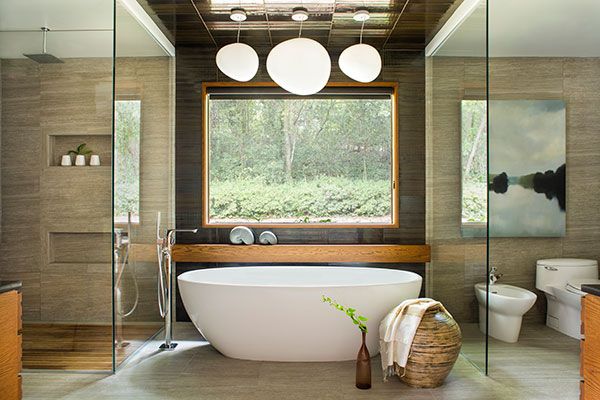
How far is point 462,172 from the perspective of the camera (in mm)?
3631

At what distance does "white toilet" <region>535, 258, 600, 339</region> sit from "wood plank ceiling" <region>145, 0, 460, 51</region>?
2330 mm

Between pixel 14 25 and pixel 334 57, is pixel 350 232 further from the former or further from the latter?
pixel 14 25

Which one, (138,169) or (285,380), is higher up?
(138,169)

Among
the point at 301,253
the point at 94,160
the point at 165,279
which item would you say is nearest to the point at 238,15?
the point at 94,160

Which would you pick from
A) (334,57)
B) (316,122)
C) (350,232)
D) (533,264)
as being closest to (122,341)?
(350,232)

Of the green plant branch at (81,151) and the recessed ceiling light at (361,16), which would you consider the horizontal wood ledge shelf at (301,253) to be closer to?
the green plant branch at (81,151)

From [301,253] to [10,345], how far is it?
260 cm

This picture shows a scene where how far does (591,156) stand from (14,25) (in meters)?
4.93

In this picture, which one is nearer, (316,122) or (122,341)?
(122,341)

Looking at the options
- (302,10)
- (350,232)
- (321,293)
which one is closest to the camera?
(321,293)

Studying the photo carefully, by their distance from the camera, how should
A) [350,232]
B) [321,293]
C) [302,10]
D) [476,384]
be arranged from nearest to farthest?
1. [476,384]
2. [321,293]
3. [302,10]
4. [350,232]

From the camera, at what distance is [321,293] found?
341cm

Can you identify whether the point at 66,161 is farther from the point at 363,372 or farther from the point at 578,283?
the point at 578,283

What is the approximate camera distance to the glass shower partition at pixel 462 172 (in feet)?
11.0
